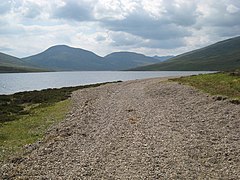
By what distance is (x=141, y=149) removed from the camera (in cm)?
1797

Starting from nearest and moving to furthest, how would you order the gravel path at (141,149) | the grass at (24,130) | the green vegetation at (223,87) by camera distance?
the gravel path at (141,149), the grass at (24,130), the green vegetation at (223,87)

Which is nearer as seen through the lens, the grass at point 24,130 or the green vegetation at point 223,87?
the grass at point 24,130

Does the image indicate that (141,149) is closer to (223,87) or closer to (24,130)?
(24,130)

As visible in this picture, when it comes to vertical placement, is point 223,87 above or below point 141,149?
above

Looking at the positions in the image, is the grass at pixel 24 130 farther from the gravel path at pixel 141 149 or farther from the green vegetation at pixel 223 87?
the green vegetation at pixel 223 87

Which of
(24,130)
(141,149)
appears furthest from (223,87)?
(141,149)

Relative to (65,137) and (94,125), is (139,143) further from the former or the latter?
(94,125)

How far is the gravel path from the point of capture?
561 inches

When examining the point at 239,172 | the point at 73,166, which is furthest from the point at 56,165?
the point at 239,172

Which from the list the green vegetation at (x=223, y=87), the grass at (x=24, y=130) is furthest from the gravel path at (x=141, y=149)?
the green vegetation at (x=223, y=87)

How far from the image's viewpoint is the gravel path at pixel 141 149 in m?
14.2

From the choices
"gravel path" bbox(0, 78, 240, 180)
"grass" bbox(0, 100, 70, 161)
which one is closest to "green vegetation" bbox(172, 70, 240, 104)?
"gravel path" bbox(0, 78, 240, 180)

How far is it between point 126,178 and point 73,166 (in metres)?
3.19

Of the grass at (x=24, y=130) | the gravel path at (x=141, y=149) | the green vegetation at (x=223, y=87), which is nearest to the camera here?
the gravel path at (x=141, y=149)
